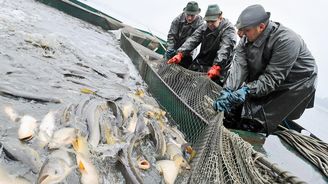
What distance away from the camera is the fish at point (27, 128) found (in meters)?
3.65

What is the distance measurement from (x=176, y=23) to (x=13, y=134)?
6288 mm

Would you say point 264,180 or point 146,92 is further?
point 146,92

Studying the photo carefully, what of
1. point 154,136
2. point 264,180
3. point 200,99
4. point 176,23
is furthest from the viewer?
point 176,23

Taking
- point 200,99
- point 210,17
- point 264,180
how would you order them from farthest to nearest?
1. point 210,17
2. point 200,99
3. point 264,180

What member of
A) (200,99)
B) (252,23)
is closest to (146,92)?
(200,99)

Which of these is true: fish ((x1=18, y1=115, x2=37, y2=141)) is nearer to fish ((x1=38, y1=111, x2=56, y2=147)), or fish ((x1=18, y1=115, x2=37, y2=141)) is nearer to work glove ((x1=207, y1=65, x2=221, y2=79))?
fish ((x1=38, y1=111, x2=56, y2=147))

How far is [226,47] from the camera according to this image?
23.8ft

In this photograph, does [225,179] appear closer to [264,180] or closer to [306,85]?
[264,180]

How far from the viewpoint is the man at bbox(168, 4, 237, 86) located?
7113mm

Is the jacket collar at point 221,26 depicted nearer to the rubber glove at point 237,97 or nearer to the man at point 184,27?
the man at point 184,27

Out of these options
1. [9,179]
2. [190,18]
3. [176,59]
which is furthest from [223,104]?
[190,18]

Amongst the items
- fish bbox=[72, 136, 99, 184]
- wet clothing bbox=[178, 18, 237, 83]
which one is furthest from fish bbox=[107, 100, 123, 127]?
wet clothing bbox=[178, 18, 237, 83]

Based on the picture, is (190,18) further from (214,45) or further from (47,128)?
(47,128)

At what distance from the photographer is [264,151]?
5246 mm
